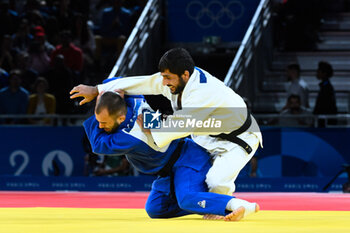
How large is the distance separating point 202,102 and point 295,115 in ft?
18.5

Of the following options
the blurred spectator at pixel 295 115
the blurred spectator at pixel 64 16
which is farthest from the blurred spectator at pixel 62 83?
the blurred spectator at pixel 295 115

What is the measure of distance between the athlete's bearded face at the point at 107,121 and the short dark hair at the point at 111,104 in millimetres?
20

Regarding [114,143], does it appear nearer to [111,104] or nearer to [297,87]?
[111,104]

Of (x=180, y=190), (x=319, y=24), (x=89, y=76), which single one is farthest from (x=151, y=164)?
(x=319, y=24)

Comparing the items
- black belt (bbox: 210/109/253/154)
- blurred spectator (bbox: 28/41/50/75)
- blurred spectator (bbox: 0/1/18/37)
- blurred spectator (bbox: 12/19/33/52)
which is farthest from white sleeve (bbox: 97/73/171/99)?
blurred spectator (bbox: 0/1/18/37)

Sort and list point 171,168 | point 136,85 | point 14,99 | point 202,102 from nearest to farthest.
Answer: point 202,102, point 171,168, point 136,85, point 14,99

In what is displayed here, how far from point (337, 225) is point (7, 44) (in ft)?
30.5

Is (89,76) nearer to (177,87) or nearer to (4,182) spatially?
(4,182)

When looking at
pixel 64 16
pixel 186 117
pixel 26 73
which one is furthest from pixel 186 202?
pixel 64 16

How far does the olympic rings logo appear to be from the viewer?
13438 mm

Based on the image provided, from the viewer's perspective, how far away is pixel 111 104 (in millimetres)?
4875

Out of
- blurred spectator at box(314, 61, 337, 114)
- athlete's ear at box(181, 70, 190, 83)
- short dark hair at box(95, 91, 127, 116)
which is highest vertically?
athlete's ear at box(181, 70, 190, 83)

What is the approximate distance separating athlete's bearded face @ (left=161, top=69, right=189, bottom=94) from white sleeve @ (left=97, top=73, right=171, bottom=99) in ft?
0.83

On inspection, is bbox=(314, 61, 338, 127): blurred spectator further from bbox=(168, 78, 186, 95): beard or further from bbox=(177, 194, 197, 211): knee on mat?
bbox=(177, 194, 197, 211): knee on mat
